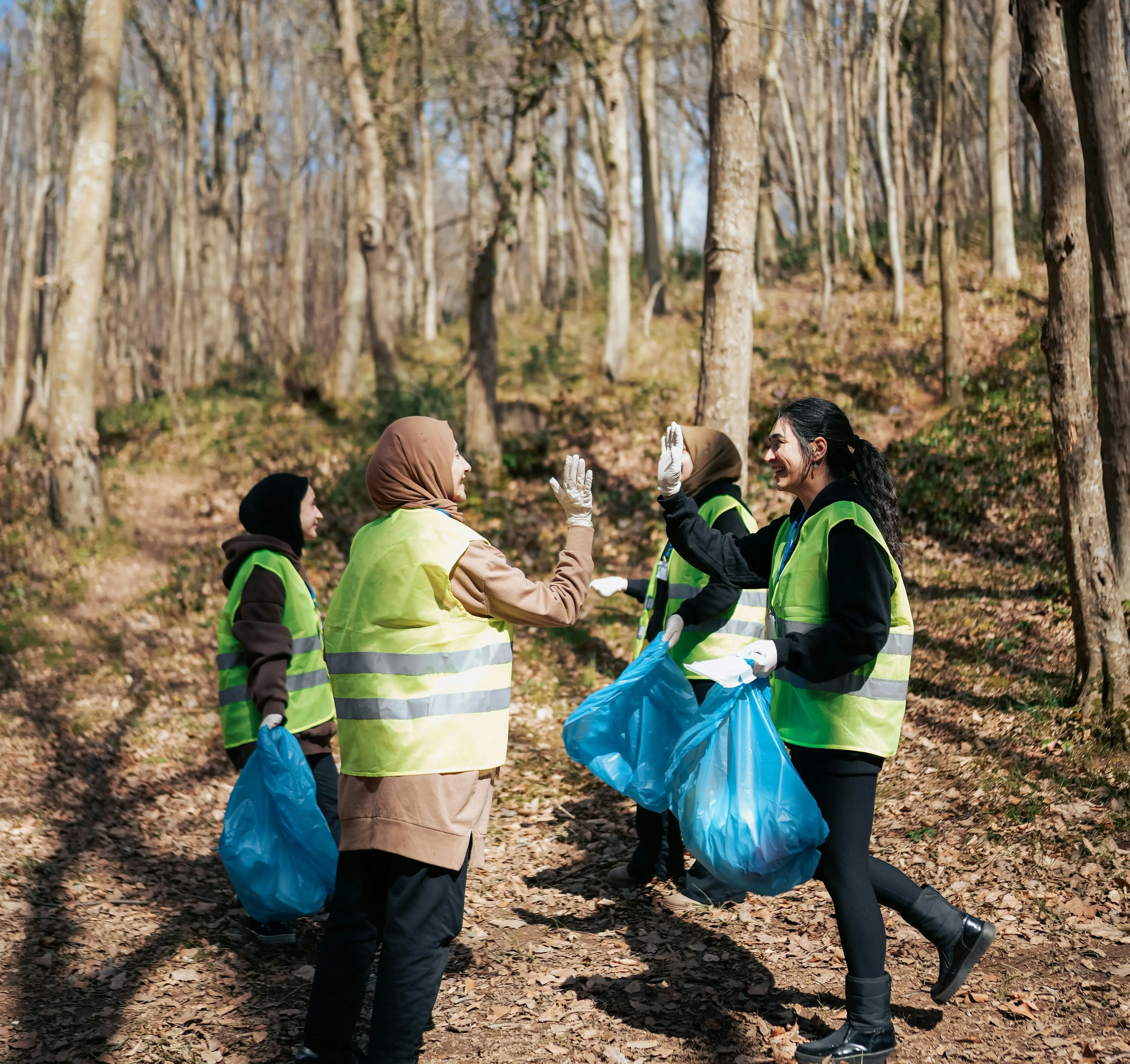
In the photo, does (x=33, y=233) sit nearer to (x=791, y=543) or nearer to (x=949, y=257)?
(x=949, y=257)

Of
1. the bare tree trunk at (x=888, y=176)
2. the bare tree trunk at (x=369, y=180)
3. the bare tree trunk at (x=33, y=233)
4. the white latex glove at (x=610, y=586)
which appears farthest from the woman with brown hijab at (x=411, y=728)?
the bare tree trunk at (x=33, y=233)

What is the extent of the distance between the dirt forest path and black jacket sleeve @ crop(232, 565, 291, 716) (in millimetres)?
1140

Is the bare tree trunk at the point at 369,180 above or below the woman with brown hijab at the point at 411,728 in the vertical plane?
above

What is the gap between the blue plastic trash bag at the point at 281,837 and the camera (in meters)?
3.80

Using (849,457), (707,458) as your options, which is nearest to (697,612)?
(707,458)

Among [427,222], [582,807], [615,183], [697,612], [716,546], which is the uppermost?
[427,222]

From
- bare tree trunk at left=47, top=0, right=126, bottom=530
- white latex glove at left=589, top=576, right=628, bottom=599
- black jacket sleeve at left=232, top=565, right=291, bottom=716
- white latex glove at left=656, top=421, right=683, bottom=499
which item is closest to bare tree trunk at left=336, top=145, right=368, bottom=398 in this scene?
bare tree trunk at left=47, top=0, right=126, bottom=530

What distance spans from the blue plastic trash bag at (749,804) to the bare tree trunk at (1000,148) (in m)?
14.4

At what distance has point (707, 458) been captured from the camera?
4348 mm

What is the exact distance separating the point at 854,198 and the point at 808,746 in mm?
16830

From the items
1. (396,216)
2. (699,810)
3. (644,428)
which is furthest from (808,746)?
(396,216)

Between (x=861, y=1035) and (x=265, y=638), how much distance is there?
2.61 meters

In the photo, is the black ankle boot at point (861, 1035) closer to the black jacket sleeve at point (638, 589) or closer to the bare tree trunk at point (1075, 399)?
the black jacket sleeve at point (638, 589)

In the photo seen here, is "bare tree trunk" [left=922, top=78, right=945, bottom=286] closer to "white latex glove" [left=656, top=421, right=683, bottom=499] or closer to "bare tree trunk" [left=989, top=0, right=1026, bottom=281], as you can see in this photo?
"bare tree trunk" [left=989, top=0, right=1026, bottom=281]
